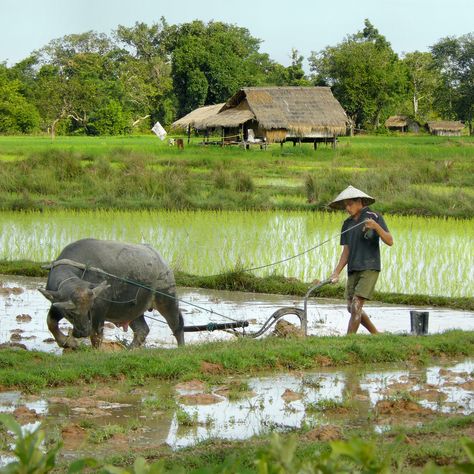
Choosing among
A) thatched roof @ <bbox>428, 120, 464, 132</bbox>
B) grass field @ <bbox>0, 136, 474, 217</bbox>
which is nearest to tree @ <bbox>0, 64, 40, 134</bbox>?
thatched roof @ <bbox>428, 120, 464, 132</bbox>

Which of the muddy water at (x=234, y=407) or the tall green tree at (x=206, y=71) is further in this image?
the tall green tree at (x=206, y=71)

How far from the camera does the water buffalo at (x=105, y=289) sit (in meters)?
6.93

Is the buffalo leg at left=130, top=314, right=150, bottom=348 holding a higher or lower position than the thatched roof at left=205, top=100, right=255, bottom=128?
lower

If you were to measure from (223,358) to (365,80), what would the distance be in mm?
46771

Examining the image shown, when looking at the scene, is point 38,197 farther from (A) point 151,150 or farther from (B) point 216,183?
(A) point 151,150

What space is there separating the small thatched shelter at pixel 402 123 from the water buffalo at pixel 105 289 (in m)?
54.1

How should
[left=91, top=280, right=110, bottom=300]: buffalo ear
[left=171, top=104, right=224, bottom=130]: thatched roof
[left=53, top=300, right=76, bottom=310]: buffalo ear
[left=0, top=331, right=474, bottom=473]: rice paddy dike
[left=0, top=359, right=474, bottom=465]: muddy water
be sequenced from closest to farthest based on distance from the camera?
[left=0, top=331, right=474, bottom=473]: rice paddy dike, [left=0, top=359, right=474, bottom=465]: muddy water, [left=53, top=300, right=76, bottom=310]: buffalo ear, [left=91, top=280, right=110, bottom=300]: buffalo ear, [left=171, top=104, right=224, bottom=130]: thatched roof

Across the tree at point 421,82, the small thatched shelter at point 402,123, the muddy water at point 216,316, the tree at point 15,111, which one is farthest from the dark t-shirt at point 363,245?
the tree at point 421,82

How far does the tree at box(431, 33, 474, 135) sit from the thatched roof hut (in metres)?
22.7

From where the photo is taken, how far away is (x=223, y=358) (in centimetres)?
658

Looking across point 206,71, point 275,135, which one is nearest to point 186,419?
point 275,135

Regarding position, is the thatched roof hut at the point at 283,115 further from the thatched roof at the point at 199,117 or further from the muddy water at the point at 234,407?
the muddy water at the point at 234,407

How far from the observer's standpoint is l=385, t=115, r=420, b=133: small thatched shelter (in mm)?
60750

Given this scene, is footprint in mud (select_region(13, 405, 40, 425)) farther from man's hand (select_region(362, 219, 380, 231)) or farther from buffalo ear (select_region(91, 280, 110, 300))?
man's hand (select_region(362, 219, 380, 231))
